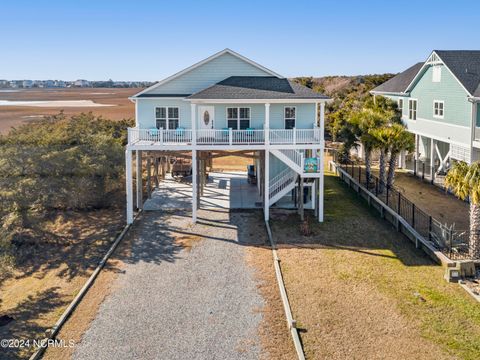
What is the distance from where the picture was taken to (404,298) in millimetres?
13906

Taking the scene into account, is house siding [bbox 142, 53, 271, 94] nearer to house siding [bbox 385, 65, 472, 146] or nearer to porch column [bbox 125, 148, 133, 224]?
porch column [bbox 125, 148, 133, 224]

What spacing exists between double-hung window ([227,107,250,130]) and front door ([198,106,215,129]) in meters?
0.88

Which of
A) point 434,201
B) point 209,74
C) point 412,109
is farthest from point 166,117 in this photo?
point 412,109

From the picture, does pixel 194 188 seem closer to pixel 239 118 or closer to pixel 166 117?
pixel 239 118

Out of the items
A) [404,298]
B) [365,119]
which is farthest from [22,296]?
[365,119]

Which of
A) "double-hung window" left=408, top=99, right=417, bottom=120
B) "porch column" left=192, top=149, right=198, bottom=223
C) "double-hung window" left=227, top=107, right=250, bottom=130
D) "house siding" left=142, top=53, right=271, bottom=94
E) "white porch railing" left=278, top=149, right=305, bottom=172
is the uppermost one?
"house siding" left=142, top=53, right=271, bottom=94

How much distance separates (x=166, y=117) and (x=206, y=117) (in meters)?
2.14

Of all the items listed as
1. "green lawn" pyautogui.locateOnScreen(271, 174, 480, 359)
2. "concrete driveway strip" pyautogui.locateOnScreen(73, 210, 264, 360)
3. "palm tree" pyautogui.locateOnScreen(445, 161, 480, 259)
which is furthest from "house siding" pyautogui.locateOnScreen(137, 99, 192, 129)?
"palm tree" pyautogui.locateOnScreen(445, 161, 480, 259)

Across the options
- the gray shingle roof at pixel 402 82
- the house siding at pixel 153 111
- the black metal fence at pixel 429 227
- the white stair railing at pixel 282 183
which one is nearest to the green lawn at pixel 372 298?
the black metal fence at pixel 429 227

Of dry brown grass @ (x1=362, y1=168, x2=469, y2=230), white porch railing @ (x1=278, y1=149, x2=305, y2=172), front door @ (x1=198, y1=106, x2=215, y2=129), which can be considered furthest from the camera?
front door @ (x1=198, y1=106, x2=215, y2=129)

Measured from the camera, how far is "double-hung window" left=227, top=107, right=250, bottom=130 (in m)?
24.3

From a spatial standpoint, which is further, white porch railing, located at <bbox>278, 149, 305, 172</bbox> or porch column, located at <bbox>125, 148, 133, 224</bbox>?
white porch railing, located at <bbox>278, 149, 305, 172</bbox>

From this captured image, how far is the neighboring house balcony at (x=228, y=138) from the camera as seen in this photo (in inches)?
866

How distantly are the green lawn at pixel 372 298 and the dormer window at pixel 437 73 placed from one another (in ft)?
41.4
